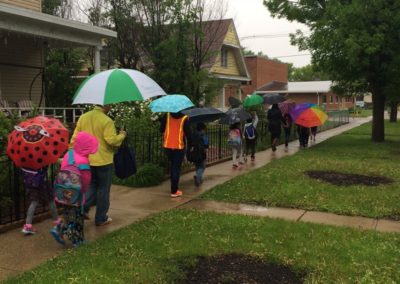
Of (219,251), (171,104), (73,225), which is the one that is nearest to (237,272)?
(219,251)

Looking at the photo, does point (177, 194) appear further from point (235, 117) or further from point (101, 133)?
point (235, 117)

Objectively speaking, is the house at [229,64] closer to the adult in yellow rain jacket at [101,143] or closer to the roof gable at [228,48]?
the roof gable at [228,48]

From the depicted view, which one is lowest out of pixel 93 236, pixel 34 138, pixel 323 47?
pixel 93 236

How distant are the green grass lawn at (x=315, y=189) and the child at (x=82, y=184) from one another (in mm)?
3194

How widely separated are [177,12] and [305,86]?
4481 cm

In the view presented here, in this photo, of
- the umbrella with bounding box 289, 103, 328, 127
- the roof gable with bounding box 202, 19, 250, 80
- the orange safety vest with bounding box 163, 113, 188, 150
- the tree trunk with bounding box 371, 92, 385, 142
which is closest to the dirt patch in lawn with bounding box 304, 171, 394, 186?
the orange safety vest with bounding box 163, 113, 188, 150

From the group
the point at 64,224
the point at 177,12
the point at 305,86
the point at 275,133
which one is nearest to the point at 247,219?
the point at 64,224

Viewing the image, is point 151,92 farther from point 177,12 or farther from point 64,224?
point 177,12

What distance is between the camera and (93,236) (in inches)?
236

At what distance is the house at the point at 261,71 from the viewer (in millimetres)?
49281

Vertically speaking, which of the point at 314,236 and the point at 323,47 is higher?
the point at 323,47

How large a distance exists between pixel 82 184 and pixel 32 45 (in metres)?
12.3

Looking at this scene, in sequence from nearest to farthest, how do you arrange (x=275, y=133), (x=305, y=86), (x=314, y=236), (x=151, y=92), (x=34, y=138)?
(x=34, y=138)
(x=314, y=236)
(x=151, y=92)
(x=275, y=133)
(x=305, y=86)

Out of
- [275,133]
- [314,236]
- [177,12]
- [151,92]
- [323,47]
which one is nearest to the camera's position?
[314,236]
